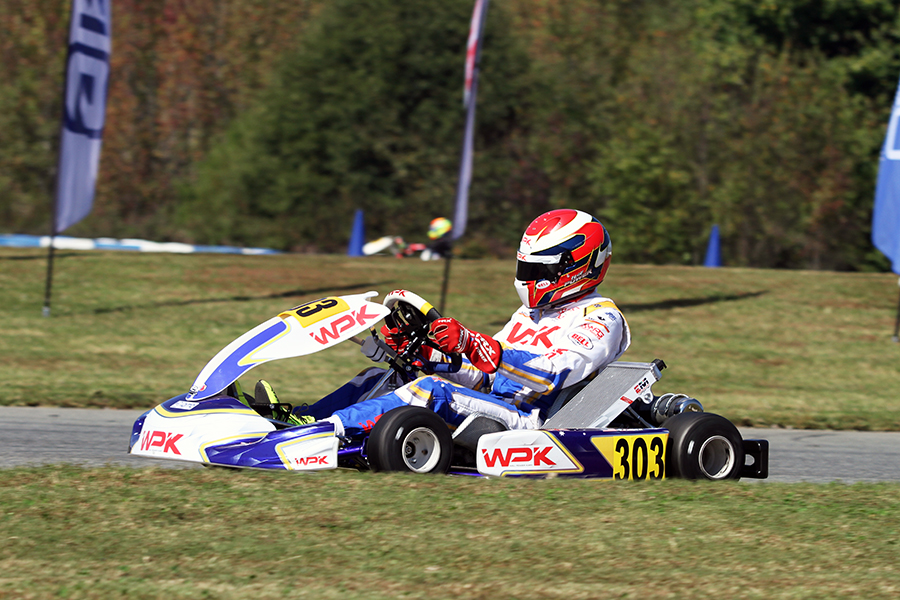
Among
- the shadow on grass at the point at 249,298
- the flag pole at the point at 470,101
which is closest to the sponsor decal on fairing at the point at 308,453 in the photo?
the flag pole at the point at 470,101

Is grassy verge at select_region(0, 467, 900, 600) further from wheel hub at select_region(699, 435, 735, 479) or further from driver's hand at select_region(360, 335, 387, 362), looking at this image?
driver's hand at select_region(360, 335, 387, 362)

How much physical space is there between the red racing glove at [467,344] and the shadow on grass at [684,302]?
9.62 meters

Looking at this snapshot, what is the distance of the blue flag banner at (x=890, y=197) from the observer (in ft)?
37.7

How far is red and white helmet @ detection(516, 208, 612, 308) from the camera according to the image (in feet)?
18.2

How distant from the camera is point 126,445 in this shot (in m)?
6.43

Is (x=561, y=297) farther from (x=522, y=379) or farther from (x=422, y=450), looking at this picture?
(x=422, y=450)

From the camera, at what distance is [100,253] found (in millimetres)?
17328

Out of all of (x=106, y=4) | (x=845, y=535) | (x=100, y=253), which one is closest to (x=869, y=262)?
(x=100, y=253)

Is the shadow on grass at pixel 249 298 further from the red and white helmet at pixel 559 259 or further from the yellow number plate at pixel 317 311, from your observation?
the red and white helmet at pixel 559 259

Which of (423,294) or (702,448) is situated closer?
(702,448)

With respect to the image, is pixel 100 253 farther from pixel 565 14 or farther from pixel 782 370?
pixel 565 14

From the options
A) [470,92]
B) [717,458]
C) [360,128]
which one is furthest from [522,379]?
[360,128]

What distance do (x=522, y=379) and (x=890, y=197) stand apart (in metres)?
7.68

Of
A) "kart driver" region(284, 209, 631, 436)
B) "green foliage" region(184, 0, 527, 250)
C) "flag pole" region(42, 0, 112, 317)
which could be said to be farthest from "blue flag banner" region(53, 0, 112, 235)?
"green foliage" region(184, 0, 527, 250)
